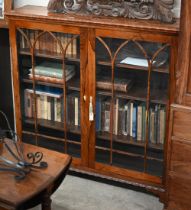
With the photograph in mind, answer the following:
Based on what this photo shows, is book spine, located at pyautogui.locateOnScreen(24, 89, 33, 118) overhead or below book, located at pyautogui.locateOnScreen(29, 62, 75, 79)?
below

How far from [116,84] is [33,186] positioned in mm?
913

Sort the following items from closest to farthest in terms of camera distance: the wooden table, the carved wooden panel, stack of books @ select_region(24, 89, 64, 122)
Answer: the wooden table
the carved wooden panel
stack of books @ select_region(24, 89, 64, 122)

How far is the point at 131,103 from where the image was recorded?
2785 millimetres

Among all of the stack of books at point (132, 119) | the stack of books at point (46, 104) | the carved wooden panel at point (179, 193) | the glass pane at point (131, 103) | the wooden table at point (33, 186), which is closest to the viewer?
the wooden table at point (33, 186)

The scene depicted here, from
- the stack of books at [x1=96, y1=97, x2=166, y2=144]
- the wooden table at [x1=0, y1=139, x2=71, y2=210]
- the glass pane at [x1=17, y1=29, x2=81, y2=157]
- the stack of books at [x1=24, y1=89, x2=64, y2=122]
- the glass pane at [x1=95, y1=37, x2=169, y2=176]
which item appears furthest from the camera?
the stack of books at [x1=24, y1=89, x2=64, y2=122]

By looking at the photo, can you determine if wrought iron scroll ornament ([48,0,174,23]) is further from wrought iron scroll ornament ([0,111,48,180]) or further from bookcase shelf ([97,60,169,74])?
wrought iron scroll ornament ([0,111,48,180])

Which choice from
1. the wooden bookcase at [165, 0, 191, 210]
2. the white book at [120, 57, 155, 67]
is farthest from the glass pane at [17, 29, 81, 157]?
the wooden bookcase at [165, 0, 191, 210]

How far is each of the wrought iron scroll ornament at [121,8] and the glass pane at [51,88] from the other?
0.58 ft

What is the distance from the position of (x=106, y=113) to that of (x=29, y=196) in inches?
37.2

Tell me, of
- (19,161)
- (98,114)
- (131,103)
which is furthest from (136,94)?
(19,161)

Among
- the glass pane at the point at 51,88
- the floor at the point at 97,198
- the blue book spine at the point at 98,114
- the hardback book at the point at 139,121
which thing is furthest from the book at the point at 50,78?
the floor at the point at 97,198

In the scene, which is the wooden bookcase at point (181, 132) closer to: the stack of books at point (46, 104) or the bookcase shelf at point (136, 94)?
the bookcase shelf at point (136, 94)

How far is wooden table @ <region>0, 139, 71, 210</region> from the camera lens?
2072 millimetres

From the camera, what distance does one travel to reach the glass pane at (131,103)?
264 centimetres
